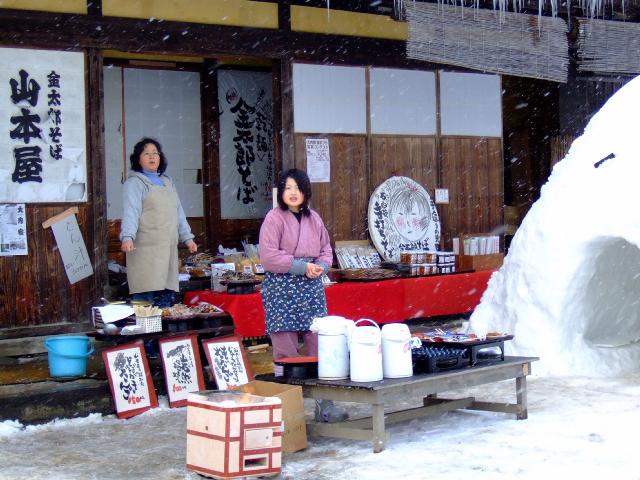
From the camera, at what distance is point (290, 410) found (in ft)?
20.0

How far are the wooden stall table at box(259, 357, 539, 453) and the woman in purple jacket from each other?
22.2 inches

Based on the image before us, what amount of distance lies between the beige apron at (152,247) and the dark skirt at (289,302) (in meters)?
2.01

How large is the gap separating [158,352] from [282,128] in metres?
3.70

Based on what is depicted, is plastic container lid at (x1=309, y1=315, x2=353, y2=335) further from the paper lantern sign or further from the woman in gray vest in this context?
the paper lantern sign

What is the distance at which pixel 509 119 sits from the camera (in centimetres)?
1564

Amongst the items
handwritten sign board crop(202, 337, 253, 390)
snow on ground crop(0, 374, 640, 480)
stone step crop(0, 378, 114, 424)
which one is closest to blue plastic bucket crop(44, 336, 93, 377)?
stone step crop(0, 378, 114, 424)

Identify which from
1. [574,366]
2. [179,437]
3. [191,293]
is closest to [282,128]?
[191,293]

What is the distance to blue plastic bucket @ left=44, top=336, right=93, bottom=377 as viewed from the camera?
7676 millimetres

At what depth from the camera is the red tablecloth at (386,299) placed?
9695mm

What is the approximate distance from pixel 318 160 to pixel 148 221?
3.08m

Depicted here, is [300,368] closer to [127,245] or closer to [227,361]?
[227,361]

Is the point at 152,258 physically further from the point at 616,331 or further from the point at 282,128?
the point at 616,331

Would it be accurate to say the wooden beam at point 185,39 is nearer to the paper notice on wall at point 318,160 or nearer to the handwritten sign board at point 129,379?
the paper notice on wall at point 318,160

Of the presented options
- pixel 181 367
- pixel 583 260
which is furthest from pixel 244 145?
pixel 583 260
